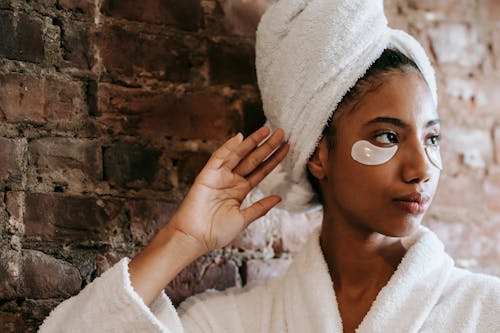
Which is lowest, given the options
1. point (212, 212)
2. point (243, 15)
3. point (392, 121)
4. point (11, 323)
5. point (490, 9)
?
point (11, 323)

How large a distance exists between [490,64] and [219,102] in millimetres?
615

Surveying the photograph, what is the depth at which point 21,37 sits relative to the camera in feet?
3.82

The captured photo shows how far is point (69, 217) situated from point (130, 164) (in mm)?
137

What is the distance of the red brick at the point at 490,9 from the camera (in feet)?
5.14

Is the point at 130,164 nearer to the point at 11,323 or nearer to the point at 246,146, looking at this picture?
the point at 246,146

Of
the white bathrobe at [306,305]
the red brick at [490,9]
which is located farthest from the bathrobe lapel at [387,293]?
the red brick at [490,9]

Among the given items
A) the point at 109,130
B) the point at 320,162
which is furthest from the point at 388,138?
the point at 109,130

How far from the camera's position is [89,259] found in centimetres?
119

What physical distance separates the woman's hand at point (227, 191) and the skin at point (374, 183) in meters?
0.08

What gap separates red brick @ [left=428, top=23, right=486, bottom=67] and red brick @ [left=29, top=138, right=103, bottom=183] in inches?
29.0

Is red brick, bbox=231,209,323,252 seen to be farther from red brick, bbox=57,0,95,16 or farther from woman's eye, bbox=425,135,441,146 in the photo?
red brick, bbox=57,0,95,16

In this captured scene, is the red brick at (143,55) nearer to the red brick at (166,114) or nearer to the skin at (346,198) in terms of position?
the red brick at (166,114)

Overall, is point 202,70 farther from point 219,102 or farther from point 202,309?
point 202,309

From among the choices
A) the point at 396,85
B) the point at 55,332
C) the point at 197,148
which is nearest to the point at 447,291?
the point at 396,85
